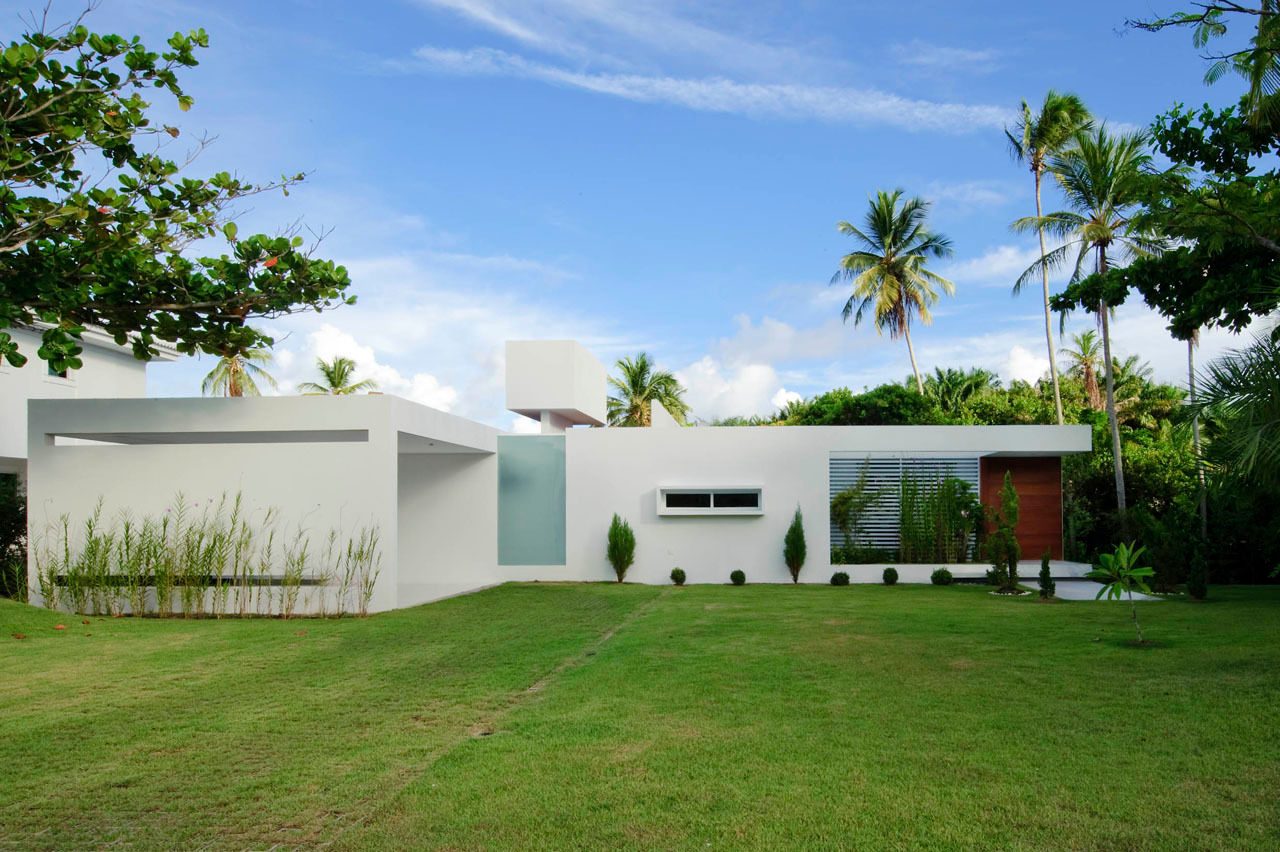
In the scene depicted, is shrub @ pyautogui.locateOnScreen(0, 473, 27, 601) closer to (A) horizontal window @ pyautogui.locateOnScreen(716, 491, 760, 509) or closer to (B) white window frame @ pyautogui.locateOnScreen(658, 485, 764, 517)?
(B) white window frame @ pyautogui.locateOnScreen(658, 485, 764, 517)

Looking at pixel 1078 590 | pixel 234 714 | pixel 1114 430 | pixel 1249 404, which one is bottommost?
pixel 1078 590

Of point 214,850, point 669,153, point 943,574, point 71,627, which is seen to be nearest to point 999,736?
point 214,850

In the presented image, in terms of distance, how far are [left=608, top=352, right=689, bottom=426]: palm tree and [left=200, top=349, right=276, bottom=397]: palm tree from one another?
13.4m

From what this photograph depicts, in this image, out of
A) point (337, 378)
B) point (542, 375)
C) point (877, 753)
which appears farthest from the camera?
point (337, 378)

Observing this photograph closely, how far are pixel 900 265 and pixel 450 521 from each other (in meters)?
17.8

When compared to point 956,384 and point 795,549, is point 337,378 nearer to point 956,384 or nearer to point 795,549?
point 956,384

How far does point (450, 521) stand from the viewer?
1616 centimetres

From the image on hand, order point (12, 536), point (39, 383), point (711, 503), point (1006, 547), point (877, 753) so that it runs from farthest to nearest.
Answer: point (711, 503) < point (39, 383) < point (1006, 547) < point (12, 536) < point (877, 753)

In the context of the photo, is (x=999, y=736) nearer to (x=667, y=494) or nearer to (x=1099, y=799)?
(x=1099, y=799)

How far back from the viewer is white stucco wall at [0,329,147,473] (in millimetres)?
14617

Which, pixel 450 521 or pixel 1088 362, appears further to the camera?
pixel 1088 362

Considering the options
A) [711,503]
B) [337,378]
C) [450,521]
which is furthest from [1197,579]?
[337,378]

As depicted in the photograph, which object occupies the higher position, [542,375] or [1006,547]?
[542,375]

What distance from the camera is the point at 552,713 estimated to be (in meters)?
5.64
